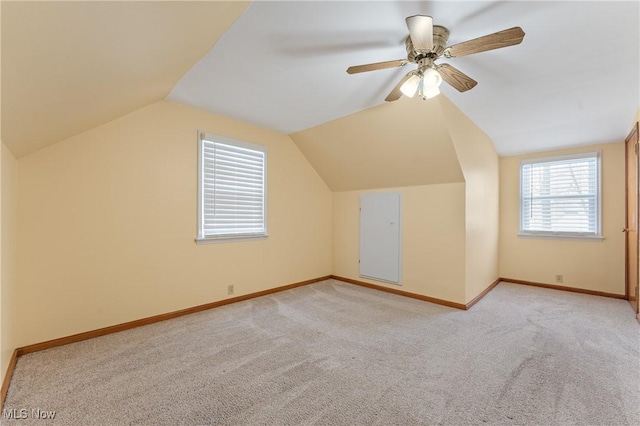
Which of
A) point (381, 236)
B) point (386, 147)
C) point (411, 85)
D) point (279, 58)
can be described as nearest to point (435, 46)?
point (411, 85)

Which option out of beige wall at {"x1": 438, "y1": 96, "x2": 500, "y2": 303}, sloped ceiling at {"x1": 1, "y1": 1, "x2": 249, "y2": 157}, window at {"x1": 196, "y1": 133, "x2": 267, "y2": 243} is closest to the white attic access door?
beige wall at {"x1": 438, "y1": 96, "x2": 500, "y2": 303}

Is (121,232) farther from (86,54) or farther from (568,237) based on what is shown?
(568,237)

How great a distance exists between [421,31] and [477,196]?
286cm

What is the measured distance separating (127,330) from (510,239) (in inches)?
219

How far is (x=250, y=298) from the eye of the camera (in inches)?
147

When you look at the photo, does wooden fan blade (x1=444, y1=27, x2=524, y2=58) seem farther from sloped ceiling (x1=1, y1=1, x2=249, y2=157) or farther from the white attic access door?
the white attic access door

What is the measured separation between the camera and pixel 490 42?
1585 millimetres

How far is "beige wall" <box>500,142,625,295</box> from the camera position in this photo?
3893mm

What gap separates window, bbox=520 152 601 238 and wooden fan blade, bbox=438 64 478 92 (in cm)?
338

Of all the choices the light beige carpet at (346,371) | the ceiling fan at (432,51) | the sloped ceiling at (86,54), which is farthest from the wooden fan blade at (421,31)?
the light beige carpet at (346,371)

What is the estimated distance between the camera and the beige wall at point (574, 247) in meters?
3.89

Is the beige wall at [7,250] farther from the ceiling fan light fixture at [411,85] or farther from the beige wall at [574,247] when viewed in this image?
the beige wall at [574,247]

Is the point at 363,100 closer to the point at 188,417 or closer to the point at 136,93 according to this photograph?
the point at 136,93

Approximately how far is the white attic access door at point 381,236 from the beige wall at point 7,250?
387cm
